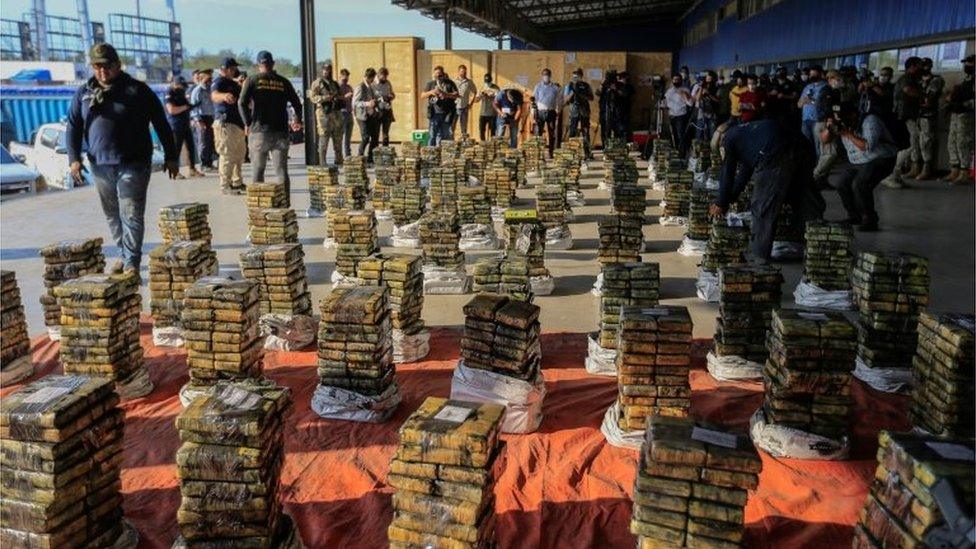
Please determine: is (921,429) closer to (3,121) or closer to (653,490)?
(653,490)

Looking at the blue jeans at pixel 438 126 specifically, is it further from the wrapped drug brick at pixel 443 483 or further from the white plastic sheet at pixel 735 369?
the wrapped drug brick at pixel 443 483

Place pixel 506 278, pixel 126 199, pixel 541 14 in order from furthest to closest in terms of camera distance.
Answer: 1. pixel 541 14
2. pixel 126 199
3. pixel 506 278

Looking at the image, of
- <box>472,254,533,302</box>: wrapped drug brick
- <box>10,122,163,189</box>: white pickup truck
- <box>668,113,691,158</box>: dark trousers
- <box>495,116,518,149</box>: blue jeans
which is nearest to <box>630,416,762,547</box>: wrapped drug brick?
<box>472,254,533,302</box>: wrapped drug brick

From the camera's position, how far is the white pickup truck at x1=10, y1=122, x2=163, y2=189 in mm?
20484

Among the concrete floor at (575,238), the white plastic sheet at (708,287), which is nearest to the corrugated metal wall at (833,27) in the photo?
the concrete floor at (575,238)

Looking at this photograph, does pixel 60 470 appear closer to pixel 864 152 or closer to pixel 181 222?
pixel 181 222

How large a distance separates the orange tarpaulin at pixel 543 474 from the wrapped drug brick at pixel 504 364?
0.21 meters

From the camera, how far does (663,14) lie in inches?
2063

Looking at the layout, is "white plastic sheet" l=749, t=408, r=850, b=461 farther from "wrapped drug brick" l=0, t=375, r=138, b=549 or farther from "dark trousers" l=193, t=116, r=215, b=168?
"dark trousers" l=193, t=116, r=215, b=168

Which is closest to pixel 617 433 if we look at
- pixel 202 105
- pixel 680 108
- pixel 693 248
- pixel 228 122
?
pixel 693 248

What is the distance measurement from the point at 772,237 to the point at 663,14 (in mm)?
47724

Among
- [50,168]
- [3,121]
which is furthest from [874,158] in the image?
[3,121]

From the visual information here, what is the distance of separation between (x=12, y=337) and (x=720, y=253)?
23.2 feet

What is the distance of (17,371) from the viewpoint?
6293 millimetres
